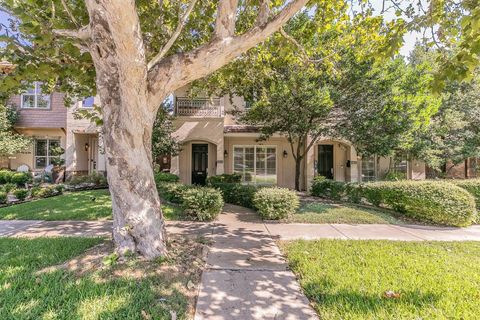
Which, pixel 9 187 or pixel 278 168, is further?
pixel 278 168

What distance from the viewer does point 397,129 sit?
32.2 feet

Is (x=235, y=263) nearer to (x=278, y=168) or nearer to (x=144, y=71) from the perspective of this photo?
(x=144, y=71)

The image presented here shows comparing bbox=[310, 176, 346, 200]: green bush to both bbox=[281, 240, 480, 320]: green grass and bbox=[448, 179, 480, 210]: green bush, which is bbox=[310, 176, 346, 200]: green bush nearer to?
bbox=[448, 179, 480, 210]: green bush

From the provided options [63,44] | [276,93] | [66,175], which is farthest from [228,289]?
[66,175]

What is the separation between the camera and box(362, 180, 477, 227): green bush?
735 centimetres

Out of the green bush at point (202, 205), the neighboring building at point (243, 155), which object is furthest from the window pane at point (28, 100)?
the green bush at point (202, 205)

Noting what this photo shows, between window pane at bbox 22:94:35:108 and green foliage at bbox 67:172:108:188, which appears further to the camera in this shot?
window pane at bbox 22:94:35:108

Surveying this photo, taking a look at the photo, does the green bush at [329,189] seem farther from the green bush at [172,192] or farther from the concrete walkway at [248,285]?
the green bush at [172,192]

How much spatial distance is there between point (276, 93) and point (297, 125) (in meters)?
1.75

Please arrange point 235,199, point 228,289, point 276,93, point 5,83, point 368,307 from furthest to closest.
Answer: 1. point 235,199
2. point 276,93
3. point 5,83
4. point 228,289
5. point 368,307

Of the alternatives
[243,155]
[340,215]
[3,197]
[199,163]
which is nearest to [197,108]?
[199,163]

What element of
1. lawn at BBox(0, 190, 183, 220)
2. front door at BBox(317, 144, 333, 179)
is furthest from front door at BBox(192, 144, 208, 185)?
front door at BBox(317, 144, 333, 179)

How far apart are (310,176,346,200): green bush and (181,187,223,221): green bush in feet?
19.0

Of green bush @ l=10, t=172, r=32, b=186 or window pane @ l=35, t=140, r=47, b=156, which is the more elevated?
window pane @ l=35, t=140, r=47, b=156
